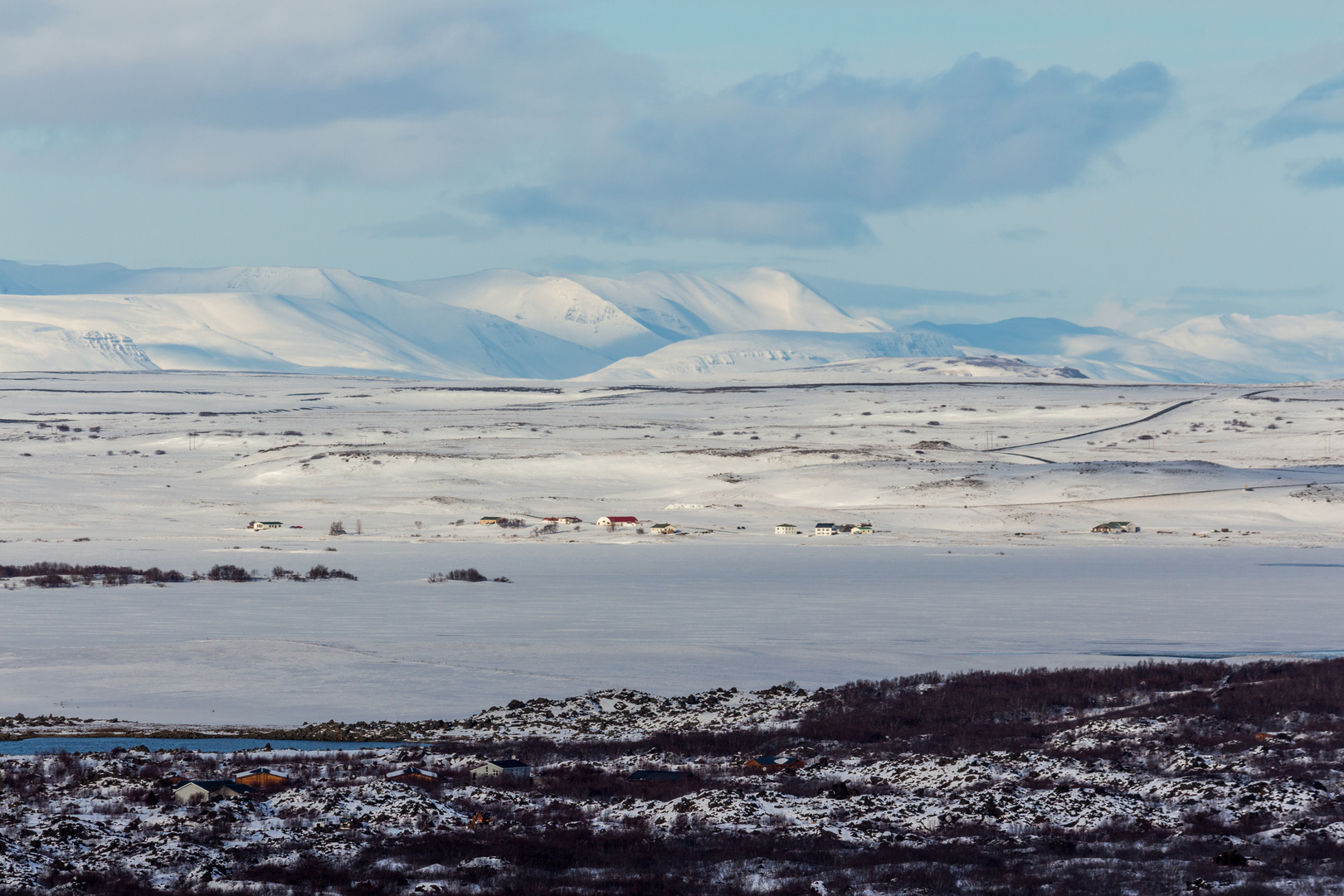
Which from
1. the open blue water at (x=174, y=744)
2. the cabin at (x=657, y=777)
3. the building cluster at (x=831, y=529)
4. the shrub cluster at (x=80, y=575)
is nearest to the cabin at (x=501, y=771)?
the cabin at (x=657, y=777)

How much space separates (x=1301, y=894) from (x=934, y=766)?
7.70m

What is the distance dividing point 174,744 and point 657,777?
9.11 meters

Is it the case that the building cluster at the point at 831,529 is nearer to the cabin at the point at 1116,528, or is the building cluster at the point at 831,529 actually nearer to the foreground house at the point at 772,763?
the cabin at the point at 1116,528

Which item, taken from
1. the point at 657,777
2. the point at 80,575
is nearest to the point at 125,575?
the point at 80,575

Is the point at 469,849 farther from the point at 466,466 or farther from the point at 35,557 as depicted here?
the point at 466,466

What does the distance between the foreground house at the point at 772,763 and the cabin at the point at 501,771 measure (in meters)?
3.78

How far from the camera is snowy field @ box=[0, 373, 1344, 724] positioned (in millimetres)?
33938

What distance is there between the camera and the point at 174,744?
26.1 metres

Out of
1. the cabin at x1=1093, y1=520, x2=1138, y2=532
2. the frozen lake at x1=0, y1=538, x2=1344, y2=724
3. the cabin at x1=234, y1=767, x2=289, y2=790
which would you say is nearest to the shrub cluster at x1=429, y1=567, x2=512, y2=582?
the frozen lake at x1=0, y1=538, x2=1344, y2=724

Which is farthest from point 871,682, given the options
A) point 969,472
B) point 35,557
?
point 969,472

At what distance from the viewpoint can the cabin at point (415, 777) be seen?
869 inches

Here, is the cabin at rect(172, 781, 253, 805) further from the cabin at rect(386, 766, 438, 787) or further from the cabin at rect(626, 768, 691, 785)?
the cabin at rect(626, 768, 691, 785)

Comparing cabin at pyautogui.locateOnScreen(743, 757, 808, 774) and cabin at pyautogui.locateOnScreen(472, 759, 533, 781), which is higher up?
cabin at pyautogui.locateOnScreen(472, 759, 533, 781)

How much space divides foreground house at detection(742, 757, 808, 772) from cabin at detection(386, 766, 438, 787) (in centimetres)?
531
